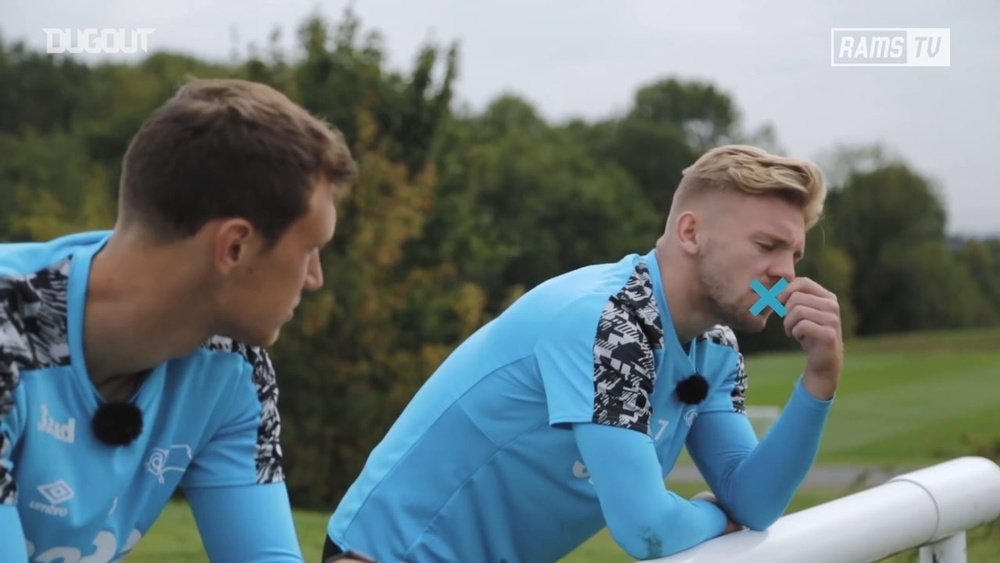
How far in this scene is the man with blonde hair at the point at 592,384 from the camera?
2.85m

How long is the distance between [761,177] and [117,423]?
1.55m

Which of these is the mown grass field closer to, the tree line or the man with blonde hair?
the tree line

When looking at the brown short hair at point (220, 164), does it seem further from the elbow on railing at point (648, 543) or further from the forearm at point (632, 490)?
the elbow on railing at point (648, 543)

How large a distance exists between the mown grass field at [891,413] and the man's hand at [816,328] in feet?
11.9

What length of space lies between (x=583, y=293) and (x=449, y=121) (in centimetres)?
1260

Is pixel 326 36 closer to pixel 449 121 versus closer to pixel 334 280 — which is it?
pixel 449 121

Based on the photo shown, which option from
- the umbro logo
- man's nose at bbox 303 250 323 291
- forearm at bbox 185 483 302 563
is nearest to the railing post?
forearm at bbox 185 483 302 563

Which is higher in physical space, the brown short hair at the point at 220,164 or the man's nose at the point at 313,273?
the brown short hair at the point at 220,164

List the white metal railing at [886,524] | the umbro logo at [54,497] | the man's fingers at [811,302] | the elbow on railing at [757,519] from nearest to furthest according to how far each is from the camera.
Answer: the umbro logo at [54,497]
the white metal railing at [886,524]
the elbow on railing at [757,519]
the man's fingers at [811,302]

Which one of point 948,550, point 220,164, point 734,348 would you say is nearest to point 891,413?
point 948,550

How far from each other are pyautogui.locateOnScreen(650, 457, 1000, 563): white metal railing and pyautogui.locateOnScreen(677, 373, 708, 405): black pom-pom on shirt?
408 millimetres

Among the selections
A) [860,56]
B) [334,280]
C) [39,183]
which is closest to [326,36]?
[334,280]

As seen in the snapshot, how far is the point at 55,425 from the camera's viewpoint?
85.6 inches

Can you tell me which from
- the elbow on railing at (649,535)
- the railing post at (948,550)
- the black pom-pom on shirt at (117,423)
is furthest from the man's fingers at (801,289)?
the black pom-pom on shirt at (117,423)
